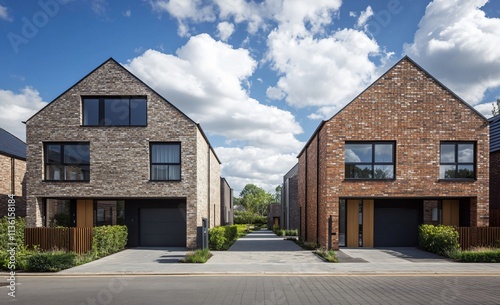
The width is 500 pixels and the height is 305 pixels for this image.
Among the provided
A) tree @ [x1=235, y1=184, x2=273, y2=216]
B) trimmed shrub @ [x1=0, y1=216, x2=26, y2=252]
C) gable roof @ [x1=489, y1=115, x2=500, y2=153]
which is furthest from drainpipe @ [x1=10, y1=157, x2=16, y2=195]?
tree @ [x1=235, y1=184, x2=273, y2=216]

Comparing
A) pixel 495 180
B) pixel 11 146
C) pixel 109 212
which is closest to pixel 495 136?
pixel 495 180

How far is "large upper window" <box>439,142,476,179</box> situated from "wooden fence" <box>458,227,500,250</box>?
Result: 2.64 metres

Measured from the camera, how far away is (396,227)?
727 inches

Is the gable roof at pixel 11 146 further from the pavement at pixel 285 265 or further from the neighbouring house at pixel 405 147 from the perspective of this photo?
the neighbouring house at pixel 405 147

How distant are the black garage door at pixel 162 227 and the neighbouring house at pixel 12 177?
25.8 ft

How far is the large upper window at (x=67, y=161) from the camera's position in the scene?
57.5ft

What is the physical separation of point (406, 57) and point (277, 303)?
14.0 metres

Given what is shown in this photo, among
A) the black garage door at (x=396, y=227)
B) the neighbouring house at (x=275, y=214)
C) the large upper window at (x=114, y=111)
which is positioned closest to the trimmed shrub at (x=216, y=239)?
the large upper window at (x=114, y=111)

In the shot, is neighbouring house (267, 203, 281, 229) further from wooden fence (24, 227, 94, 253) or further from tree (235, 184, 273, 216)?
wooden fence (24, 227, 94, 253)

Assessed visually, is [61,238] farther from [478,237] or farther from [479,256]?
[478,237]

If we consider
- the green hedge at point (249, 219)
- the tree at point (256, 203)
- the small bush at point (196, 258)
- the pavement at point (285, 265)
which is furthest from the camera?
the tree at point (256, 203)

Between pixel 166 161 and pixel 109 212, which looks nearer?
pixel 166 161

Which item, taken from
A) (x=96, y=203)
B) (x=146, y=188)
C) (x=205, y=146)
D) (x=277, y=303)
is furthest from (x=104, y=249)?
(x=277, y=303)

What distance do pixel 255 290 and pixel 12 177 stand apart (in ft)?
64.6
